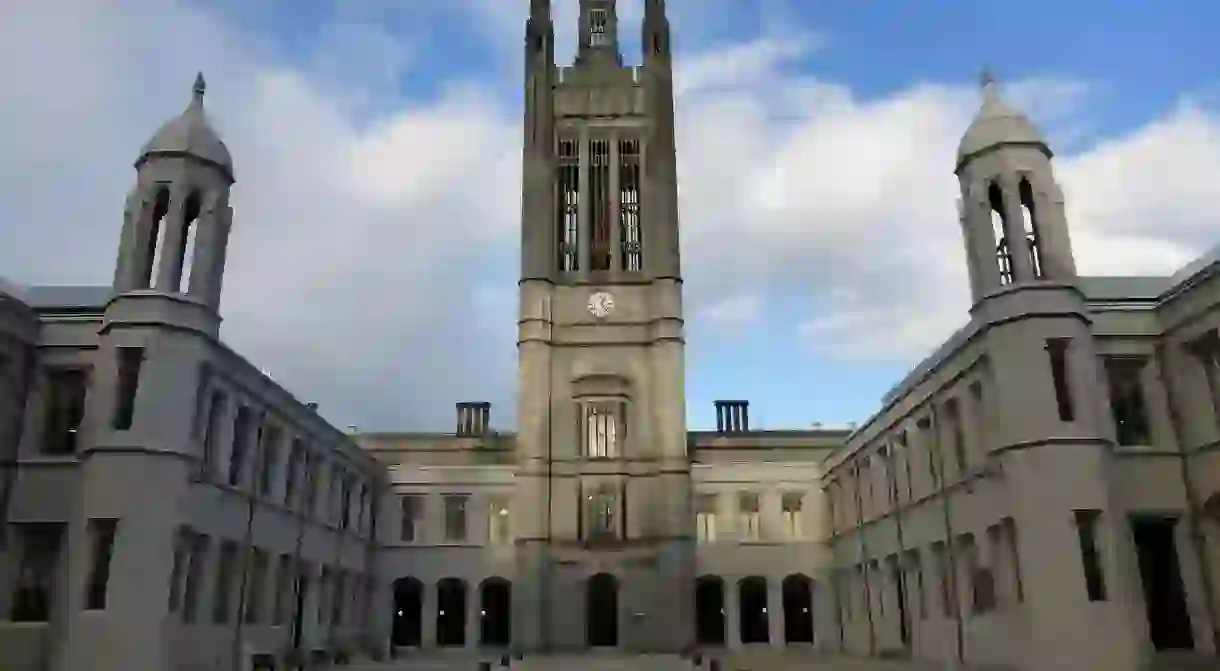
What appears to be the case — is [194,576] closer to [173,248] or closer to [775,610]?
[173,248]

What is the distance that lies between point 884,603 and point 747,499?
14.9m

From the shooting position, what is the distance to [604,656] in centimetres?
4584

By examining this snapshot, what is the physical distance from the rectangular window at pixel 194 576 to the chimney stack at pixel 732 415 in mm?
45314

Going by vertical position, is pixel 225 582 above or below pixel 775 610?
above

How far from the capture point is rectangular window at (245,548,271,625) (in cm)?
3253

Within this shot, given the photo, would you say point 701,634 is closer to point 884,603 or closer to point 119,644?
point 884,603

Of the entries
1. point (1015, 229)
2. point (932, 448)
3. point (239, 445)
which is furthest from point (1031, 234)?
point (239, 445)

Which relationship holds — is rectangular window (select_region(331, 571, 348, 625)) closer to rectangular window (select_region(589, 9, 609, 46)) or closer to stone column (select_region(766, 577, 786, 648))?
stone column (select_region(766, 577, 786, 648))

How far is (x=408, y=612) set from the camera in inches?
2117

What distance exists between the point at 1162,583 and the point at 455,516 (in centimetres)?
3770

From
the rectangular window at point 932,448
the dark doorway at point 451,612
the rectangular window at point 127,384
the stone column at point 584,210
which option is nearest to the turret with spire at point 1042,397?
the rectangular window at point 932,448

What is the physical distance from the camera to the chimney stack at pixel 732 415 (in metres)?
69.1

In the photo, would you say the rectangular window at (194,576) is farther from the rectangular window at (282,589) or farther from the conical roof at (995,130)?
the conical roof at (995,130)

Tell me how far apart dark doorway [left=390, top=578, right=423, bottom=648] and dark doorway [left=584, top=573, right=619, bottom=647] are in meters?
9.75
